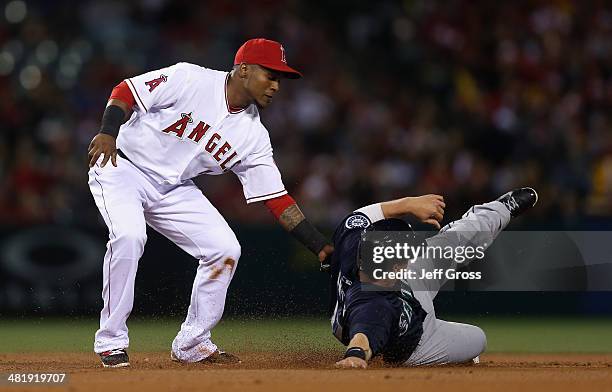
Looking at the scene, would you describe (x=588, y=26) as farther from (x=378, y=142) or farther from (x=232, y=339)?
(x=232, y=339)

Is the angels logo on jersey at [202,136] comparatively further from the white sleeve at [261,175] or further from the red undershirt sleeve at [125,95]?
the red undershirt sleeve at [125,95]

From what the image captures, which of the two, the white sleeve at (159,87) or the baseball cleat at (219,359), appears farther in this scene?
the baseball cleat at (219,359)

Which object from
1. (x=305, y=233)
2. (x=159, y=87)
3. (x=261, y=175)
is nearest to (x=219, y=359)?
(x=305, y=233)

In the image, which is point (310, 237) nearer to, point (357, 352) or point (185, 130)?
point (185, 130)

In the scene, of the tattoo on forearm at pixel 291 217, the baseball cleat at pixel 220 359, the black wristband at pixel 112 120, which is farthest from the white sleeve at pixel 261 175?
the baseball cleat at pixel 220 359

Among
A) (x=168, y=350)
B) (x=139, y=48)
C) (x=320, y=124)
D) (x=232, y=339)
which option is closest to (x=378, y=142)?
(x=320, y=124)

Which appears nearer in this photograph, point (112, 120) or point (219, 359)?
point (112, 120)
